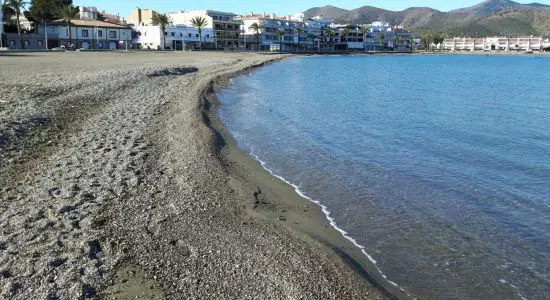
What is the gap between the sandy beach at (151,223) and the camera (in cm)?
652

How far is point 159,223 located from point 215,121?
45.8 feet

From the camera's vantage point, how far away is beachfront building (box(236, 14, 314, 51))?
164 meters

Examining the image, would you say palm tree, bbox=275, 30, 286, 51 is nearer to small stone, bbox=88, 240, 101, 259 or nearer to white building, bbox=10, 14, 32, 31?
white building, bbox=10, 14, 32, 31

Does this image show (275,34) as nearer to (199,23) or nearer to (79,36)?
(199,23)

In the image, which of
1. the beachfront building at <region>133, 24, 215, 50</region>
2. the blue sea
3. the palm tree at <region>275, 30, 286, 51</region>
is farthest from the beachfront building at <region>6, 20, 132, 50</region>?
the blue sea

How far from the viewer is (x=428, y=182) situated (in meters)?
13.5

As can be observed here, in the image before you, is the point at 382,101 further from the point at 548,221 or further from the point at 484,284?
the point at 484,284

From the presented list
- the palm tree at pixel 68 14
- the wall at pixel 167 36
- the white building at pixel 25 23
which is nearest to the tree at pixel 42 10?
the palm tree at pixel 68 14

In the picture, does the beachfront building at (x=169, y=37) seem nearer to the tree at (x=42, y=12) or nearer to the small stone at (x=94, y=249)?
the tree at (x=42, y=12)

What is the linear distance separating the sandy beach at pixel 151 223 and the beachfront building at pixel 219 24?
432 ft

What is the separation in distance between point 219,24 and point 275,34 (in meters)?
28.8

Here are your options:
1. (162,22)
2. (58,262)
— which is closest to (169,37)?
(162,22)

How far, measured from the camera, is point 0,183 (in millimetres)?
10234

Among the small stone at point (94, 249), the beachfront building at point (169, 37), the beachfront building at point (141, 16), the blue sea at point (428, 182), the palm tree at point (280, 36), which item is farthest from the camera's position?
the palm tree at point (280, 36)
